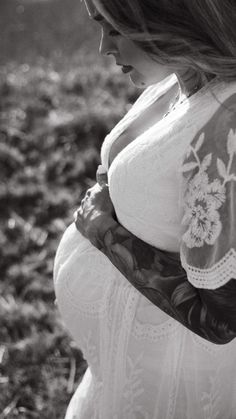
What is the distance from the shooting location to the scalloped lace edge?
6.50 ft

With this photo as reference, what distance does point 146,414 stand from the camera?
2463 mm

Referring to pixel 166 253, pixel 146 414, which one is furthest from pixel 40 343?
pixel 166 253

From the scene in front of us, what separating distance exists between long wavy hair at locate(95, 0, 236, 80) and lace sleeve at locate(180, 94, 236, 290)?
114 millimetres

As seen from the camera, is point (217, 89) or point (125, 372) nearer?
point (217, 89)

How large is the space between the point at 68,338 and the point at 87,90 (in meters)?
2.98

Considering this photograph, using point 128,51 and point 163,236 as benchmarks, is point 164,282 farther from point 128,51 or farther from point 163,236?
point 128,51

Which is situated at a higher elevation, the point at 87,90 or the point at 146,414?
the point at 146,414

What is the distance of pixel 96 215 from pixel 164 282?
342mm

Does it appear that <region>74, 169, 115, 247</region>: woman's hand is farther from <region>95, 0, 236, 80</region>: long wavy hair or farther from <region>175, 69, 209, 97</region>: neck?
<region>95, 0, 236, 80</region>: long wavy hair

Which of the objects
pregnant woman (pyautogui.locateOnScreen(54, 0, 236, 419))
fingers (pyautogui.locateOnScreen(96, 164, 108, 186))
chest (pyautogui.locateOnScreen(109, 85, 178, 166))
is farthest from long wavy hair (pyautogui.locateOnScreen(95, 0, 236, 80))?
fingers (pyautogui.locateOnScreen(96, 164, 108, 186))

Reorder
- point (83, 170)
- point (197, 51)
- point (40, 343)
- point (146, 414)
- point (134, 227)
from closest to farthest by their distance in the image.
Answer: point (197, 51), point (134, 227), point (146, 414), point (40, 343), point (83, 170)

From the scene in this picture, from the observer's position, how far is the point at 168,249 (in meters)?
2.28

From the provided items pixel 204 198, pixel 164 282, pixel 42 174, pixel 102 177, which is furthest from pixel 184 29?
pixel 42 174

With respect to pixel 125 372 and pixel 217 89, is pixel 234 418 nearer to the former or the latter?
pixel 125 372
